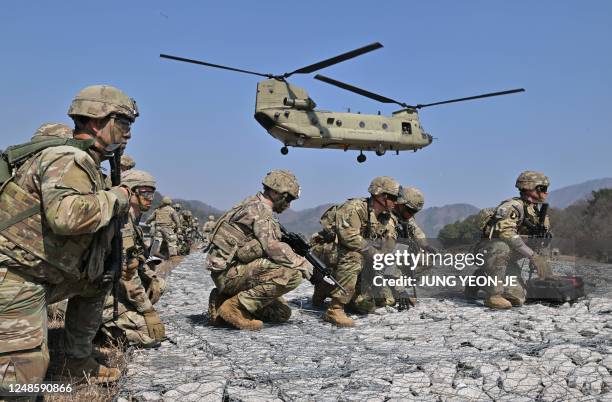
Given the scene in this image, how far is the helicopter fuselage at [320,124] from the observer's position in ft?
52.0

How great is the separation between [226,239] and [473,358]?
2.69 metres

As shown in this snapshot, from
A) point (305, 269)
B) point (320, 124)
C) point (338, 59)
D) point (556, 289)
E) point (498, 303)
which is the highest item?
point (338, 59)

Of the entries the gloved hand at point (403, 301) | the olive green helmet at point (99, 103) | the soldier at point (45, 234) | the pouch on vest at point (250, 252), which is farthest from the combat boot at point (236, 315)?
the olive green helmet at point (99, 103)

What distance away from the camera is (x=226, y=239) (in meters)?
5.64

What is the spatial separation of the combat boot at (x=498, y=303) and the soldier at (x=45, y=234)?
5045 mm

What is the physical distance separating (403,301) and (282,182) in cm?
243

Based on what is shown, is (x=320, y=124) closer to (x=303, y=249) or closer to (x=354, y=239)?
(x=354, y=239)

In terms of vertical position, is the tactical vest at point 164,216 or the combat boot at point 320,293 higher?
the tactical vest at point 164,216

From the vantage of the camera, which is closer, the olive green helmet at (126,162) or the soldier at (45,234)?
the soldier at (45,234)

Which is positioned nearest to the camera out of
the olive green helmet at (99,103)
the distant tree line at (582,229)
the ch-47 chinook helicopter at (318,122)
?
the olive green helmet at (99,103)

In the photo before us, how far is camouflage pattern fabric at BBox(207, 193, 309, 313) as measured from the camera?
215 inches

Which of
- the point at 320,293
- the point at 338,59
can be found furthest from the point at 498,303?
the point at 338,59

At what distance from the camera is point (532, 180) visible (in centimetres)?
699

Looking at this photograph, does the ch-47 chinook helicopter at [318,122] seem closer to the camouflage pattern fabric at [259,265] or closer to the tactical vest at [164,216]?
the tactical vest at [164,216]
